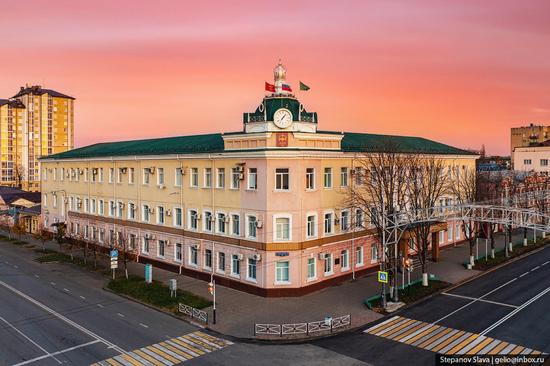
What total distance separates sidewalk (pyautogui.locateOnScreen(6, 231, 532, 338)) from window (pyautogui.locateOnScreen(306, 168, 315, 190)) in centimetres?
944

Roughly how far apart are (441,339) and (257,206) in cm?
1807

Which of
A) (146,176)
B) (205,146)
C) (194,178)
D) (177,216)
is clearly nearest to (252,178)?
(194,178)

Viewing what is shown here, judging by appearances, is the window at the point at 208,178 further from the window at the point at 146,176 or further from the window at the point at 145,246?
the window at the point at 145,246

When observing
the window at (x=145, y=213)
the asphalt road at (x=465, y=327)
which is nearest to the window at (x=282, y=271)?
the asphalt road at (x=465, y=327)

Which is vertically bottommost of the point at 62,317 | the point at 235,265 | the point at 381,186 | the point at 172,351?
the point at 172,351

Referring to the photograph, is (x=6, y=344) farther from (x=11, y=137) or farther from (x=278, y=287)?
(x=11, y=137)

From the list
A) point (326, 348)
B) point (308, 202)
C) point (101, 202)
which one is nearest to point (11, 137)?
point (101, 202)

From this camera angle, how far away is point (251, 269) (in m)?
40.1

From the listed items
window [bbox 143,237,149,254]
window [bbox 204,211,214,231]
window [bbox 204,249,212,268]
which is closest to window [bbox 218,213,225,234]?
window [bbox 204,211,214,231]

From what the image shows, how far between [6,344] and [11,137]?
147m

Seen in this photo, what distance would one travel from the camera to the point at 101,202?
5981cm

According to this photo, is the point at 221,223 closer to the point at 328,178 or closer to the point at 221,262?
the point at 221,262

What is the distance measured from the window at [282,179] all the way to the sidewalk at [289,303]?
957 cm

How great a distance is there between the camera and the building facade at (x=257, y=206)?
38.7 meters
